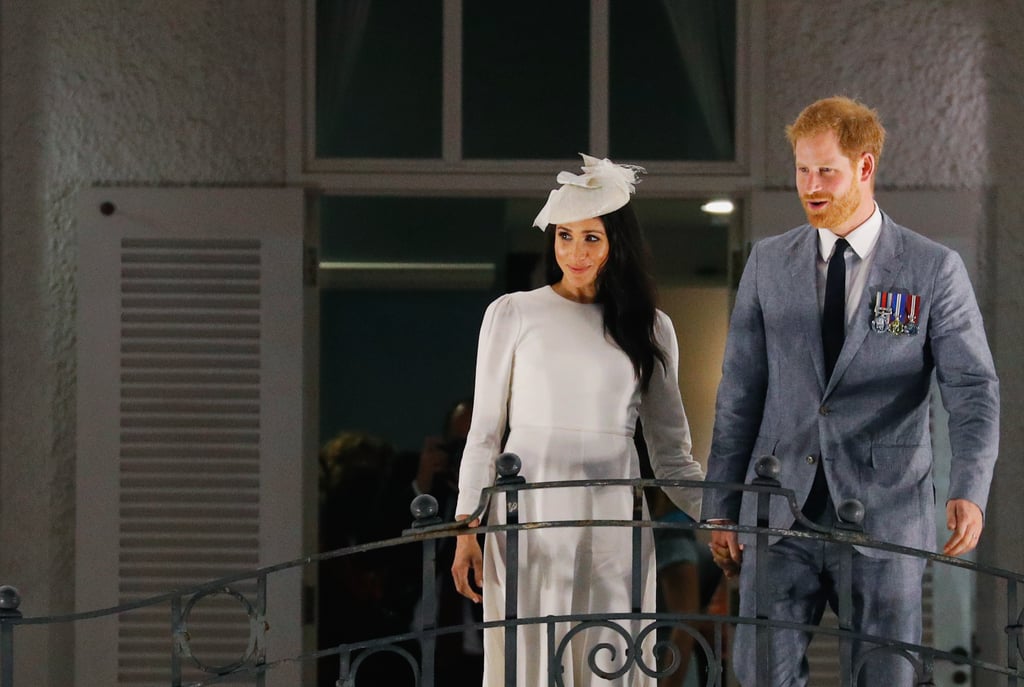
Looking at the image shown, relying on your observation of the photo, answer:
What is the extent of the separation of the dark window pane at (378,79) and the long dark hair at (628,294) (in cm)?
228

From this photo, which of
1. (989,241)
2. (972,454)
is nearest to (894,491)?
(972,454)

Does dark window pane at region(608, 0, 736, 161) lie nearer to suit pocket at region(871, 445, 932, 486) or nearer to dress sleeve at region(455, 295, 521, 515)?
dress sleeve at region(455, 295, 521, 515)

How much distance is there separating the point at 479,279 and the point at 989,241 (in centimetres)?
232

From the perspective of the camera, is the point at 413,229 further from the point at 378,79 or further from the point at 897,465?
the point at 897,465

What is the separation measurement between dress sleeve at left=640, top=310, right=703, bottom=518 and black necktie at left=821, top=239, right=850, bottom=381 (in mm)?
365

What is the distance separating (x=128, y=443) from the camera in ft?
18.2

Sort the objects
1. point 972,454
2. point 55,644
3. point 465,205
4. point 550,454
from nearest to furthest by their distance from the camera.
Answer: point 972,454 → point 550,454 → point 55,644 → point 465,205

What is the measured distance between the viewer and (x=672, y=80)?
577 centimetres

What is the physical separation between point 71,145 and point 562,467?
294 cm

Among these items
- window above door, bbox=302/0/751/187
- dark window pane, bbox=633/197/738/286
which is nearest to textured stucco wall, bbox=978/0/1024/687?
window above door, bbox=302/0/751/187

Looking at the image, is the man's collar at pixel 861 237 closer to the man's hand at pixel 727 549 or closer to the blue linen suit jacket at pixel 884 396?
the blue linen suit jacket at pixel 884 396

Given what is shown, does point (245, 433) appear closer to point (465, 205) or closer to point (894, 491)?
point (465, 205)

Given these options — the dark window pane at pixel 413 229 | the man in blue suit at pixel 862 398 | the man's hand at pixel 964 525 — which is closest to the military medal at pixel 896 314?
the man in blue suit at pixel 862 398

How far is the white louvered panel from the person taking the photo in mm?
5535
